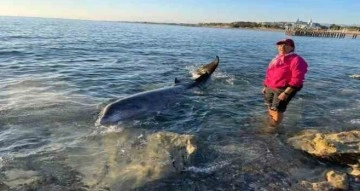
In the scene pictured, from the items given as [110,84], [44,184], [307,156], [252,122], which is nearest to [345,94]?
[252,122]

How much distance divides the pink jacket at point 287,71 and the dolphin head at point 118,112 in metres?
4.14

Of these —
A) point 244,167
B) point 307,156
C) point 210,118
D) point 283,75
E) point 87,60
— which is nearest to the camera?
point 244,167

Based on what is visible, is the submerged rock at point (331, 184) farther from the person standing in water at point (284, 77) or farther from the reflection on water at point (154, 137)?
the person standing in water at point (284, 77)

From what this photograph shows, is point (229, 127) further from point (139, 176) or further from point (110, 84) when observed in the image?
point (110, 84)

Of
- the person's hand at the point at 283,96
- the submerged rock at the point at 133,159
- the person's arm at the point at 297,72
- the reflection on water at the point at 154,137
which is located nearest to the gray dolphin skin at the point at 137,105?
the reflection on water at the point at 154,137

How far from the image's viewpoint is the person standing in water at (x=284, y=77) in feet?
33.4

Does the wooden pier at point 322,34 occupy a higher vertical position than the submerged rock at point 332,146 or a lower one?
lower

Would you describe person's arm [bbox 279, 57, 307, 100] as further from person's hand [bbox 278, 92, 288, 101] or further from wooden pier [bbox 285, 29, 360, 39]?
wooden pier [bbox 285, 29, 360, 39]

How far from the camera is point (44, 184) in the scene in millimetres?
7219

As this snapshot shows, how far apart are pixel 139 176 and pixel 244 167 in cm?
234

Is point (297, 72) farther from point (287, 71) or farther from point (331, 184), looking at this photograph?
point (331, 184)

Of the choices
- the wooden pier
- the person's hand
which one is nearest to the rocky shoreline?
the person's hand

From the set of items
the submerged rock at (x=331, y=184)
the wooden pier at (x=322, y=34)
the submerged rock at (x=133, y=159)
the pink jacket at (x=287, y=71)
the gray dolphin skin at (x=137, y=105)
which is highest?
the pink jacket at (x=287, y=71)

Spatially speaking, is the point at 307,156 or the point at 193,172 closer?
the point at 193,172
